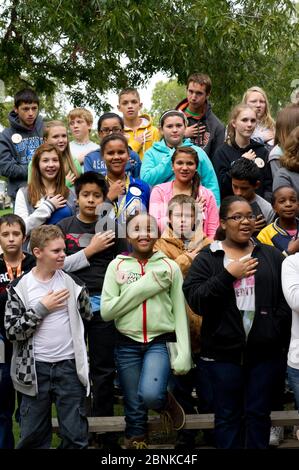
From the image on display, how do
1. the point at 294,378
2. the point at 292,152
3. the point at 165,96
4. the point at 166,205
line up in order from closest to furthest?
1. the point at 294,378
2. the point at 166,205
3. the point at 292,152
4. the point at 165,96

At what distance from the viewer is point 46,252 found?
5.72m

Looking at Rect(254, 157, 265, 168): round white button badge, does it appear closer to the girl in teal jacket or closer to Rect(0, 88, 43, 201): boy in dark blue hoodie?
the girl in teal jacket

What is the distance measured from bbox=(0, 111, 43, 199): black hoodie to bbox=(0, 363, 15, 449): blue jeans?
245cm

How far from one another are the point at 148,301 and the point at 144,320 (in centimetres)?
14

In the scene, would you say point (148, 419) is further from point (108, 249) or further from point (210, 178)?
point (210, 178)

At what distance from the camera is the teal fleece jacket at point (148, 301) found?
581 centimetres

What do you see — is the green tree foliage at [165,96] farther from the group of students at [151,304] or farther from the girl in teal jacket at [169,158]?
the group of students at [151,304]

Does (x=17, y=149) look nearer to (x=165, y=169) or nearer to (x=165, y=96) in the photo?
(x=165, y=169)

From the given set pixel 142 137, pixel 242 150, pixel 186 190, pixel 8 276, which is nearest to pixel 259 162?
pixel 242 150

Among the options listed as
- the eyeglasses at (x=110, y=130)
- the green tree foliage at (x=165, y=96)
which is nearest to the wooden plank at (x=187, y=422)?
the eyeglasses at (x=110, y=130)

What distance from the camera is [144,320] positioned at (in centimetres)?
586

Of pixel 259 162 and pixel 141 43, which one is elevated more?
pixel 141 43

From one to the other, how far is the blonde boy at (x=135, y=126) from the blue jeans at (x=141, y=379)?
113 inches

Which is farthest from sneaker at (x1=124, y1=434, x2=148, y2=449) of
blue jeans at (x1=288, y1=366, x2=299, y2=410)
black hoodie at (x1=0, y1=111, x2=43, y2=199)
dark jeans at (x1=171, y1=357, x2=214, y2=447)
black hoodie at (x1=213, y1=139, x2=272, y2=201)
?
black hoodie at (x1=0, y1=111, x2=43, y2=199)
